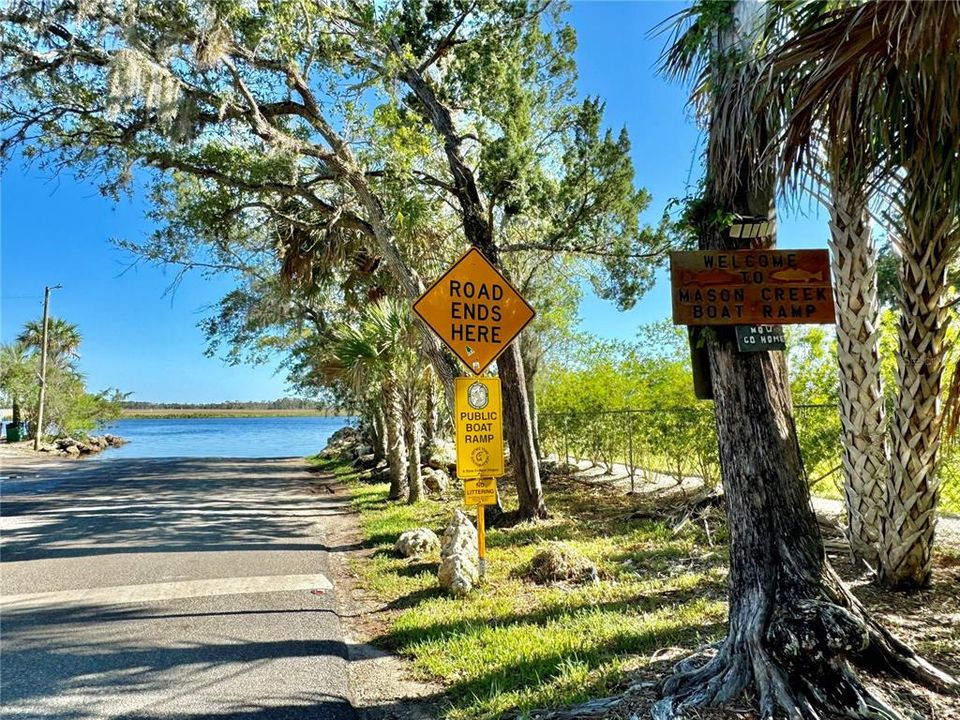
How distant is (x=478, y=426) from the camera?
593 centimetres

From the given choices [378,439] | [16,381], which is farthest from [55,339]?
[378,439]

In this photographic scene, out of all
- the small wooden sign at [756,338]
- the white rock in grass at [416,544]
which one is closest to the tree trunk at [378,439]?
the white rock in grass at [416,544]

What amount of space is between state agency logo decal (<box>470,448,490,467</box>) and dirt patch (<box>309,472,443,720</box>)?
5.20 feet

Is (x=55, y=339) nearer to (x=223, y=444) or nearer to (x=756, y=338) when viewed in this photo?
(x=223, y=444)

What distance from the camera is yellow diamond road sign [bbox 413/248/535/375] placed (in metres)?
5.62

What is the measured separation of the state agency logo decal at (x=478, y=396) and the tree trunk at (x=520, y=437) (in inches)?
110

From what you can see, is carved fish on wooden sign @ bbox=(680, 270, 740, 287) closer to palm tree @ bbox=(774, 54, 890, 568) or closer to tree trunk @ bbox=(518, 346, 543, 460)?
palm tree @ bbox=(774, 54, 890, 568)

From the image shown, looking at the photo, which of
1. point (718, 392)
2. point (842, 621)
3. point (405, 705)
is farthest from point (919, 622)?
point (405, 705)

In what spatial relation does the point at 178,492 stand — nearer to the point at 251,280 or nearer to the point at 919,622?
the point at 251,280

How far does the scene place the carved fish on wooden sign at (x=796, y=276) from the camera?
11.1ft

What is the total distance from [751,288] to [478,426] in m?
3.23

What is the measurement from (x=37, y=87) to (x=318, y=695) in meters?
9.11

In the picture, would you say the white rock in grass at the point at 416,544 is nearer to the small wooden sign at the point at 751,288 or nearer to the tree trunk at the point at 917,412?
the tree trunk at the point at 917,412

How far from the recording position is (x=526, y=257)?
13.9m
